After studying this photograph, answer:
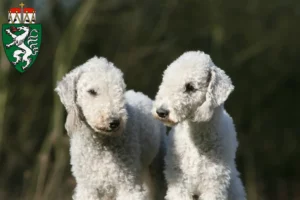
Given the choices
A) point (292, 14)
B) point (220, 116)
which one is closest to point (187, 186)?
point (220, 116)

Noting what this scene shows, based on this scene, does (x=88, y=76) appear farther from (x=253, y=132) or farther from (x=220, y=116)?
(x=253, y=132)

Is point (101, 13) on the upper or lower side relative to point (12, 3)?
upper

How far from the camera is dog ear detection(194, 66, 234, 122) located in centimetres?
448

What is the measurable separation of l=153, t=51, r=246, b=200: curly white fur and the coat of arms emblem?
193 cm

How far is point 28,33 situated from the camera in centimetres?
620

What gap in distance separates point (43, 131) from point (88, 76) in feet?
15.7

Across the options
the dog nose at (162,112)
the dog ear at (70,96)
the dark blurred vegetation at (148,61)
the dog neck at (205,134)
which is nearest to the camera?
the dog nose at (162,112)

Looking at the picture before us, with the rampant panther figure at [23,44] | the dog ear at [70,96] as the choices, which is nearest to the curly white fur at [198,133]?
the dog ear at [70,96]

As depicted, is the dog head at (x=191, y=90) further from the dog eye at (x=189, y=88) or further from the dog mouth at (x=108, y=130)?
the dog mouth at (x=108, y=130)

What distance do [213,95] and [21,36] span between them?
2339mm

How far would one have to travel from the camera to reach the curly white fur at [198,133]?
14.7ft

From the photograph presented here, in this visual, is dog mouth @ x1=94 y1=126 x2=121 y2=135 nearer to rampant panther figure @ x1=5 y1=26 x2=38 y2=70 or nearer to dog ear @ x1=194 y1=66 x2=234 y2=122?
dog ear @ x1=194 y1=66 x2=234 y2=122

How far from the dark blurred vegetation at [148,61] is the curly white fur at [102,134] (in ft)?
9.52

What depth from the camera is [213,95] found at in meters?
4.52
